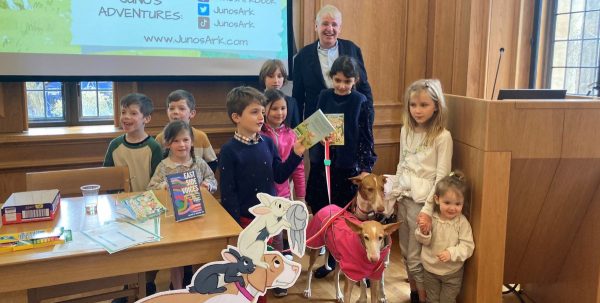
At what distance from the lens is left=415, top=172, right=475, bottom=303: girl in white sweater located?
88.8 inches

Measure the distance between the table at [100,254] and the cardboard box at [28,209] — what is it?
0.09ft

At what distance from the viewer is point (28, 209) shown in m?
1.82

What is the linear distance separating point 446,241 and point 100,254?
1.49 meters

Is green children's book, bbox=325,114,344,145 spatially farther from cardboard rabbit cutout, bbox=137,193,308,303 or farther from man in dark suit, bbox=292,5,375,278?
cardboard rabbit cutout, bbox=137,193,308,303

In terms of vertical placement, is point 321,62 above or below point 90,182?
above

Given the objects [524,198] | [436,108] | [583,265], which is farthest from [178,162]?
[583,265]

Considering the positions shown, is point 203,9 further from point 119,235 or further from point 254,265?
point 254,265

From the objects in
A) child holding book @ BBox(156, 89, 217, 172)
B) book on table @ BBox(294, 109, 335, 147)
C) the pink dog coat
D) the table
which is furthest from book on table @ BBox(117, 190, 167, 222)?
child holding book @ BBox(156, 89, 217, 172)

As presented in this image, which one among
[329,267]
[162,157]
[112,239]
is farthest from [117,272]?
[329,267]

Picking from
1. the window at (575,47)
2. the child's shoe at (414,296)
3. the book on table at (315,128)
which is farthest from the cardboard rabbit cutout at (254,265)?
the window at (575,47)

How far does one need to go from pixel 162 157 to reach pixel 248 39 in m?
1.32

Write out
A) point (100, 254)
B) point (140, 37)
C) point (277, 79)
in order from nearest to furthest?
point (100, 254)
point (277, 79)
point (140, 37)

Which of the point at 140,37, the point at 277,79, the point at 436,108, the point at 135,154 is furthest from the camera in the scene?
the point at 140,37

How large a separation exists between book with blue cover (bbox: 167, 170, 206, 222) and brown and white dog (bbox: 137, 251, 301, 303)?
313mm
